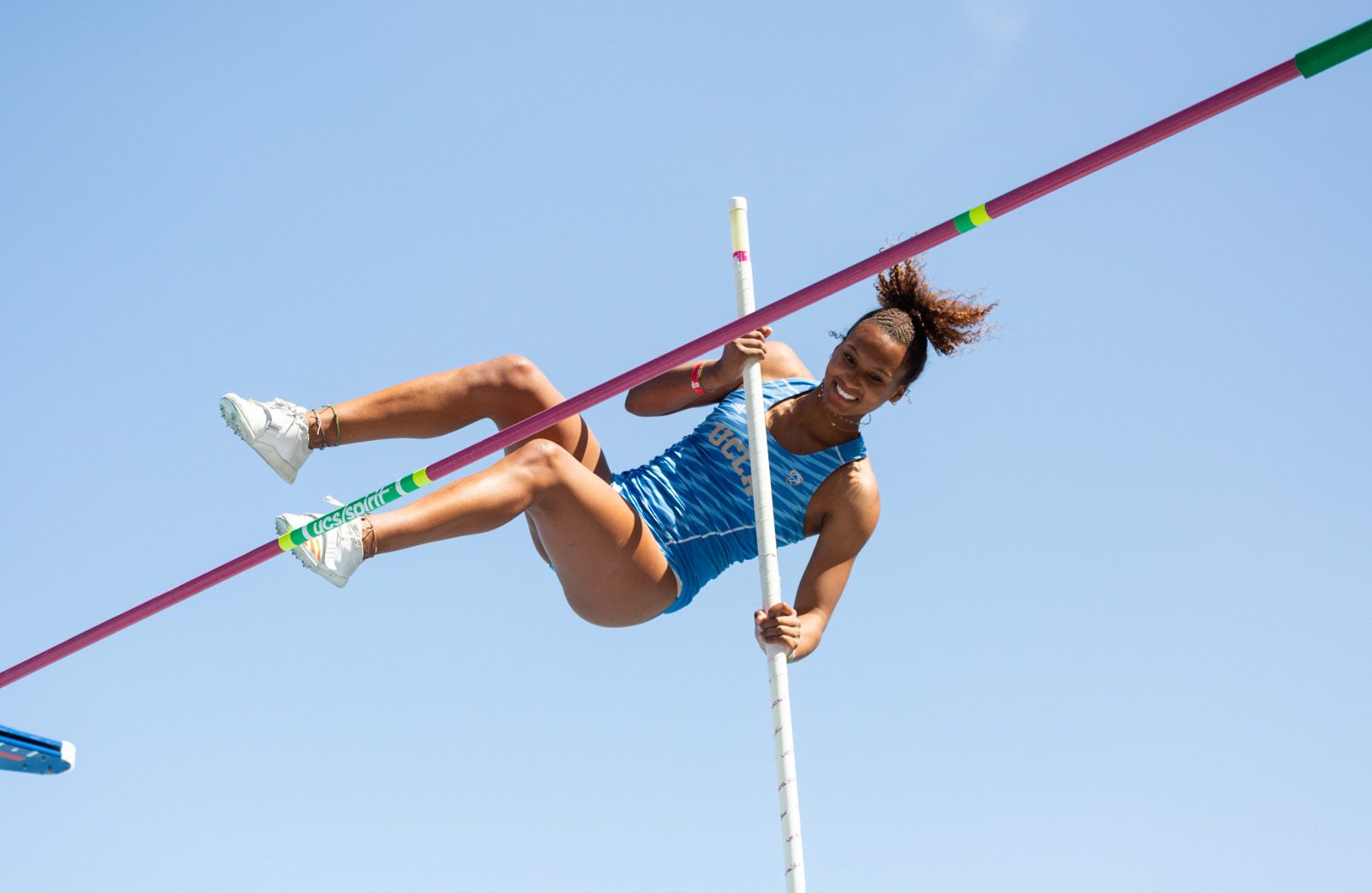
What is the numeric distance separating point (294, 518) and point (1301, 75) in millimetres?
3005

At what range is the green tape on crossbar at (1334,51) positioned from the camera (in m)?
3.30

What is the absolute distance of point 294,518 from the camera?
3936 millimetres

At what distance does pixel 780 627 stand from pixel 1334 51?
2362mm

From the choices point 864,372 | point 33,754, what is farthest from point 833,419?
point 33,754

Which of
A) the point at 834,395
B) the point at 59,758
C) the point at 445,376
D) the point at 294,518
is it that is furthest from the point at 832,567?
the point at 59,758

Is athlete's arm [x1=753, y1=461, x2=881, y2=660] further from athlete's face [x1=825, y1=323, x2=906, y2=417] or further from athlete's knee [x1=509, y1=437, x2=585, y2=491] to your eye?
athlete's knee [x1=509, y1=437, x2=585, y2=491]

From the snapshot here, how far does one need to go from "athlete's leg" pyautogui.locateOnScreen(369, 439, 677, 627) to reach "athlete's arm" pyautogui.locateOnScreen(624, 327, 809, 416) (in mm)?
593

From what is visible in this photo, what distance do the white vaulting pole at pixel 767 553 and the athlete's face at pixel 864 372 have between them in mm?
280

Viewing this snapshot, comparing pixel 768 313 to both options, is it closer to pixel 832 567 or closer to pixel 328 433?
pixel 832 567

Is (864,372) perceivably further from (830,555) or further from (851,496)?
(830,555)

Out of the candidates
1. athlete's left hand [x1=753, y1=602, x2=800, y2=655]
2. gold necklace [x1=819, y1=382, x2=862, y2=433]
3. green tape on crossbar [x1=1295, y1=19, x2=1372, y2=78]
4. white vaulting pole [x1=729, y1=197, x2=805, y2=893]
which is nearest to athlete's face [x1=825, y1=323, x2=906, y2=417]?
gold necklace [x1=819, y1=382, x2=862, y2=433]

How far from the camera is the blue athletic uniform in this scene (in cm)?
493

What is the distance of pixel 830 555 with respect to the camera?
4805 mm

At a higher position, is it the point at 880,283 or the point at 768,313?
the point at 880,283
